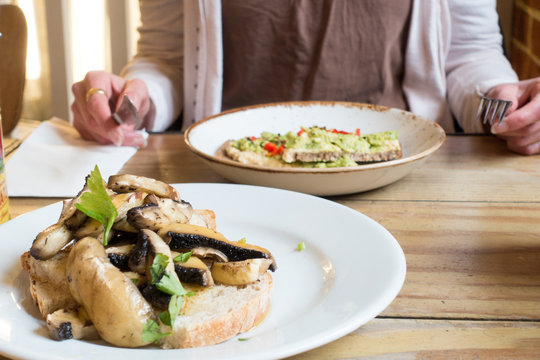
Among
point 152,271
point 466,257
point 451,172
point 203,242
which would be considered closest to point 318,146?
point 451,172

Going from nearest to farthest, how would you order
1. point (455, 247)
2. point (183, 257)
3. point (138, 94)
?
point (183, 257) → point (455, 247) → point (138, 94)

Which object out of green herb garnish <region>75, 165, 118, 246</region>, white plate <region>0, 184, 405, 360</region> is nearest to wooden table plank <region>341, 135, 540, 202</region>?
white plate <region>0, 184, 405, 360</region>

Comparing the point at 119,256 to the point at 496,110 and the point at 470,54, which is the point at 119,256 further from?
the point at 470,54

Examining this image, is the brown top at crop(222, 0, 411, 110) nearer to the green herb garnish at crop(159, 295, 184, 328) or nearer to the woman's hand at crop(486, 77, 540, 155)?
the woman's hand at crop(486, 77, 540, 155)

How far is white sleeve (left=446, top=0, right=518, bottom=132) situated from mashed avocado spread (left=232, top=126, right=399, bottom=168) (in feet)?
2.17

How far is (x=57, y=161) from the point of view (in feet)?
4.63

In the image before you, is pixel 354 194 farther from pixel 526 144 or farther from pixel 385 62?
pixel 385 62

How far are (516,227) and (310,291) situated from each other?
0.46 metres

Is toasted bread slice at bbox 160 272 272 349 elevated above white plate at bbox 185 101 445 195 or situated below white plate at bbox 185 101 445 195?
above

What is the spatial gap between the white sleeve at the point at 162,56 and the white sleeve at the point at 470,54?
98 cm

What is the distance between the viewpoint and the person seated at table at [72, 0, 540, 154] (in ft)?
6.55

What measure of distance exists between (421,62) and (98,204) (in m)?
1.55

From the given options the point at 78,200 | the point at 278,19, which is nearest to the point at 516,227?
the point at 78,200

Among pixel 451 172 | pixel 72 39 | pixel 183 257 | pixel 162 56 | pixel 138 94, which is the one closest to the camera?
pixel 183 257
